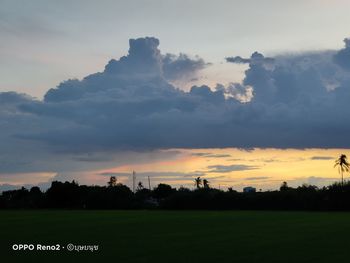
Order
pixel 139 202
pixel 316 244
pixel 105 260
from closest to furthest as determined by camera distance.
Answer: pixel 105 260, pixel 316 244, pixel 139 202

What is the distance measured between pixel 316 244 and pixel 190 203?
269ft

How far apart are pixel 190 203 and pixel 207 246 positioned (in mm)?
83101

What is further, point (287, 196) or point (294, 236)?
point (287, 196)

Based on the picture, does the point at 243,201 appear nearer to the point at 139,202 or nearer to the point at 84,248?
the point at 139,202

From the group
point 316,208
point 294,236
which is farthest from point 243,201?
point 294,236

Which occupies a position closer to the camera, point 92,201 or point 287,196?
point 287,196

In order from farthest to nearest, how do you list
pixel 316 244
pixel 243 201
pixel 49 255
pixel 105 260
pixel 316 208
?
pixel 243 201 < pixel 316 208 < pixel 316 244 < pixel 49 255 < pixel 105 260

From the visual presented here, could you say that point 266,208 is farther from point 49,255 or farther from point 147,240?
point 49,255

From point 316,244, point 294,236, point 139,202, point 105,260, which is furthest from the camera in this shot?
point 139,202

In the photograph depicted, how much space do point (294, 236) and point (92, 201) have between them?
92.8m

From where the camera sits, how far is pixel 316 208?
99375mm

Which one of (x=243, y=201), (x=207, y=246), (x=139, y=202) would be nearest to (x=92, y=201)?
(x=139, y=202)

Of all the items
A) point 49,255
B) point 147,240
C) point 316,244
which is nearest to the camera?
point 49,255

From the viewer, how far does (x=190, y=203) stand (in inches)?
4441
